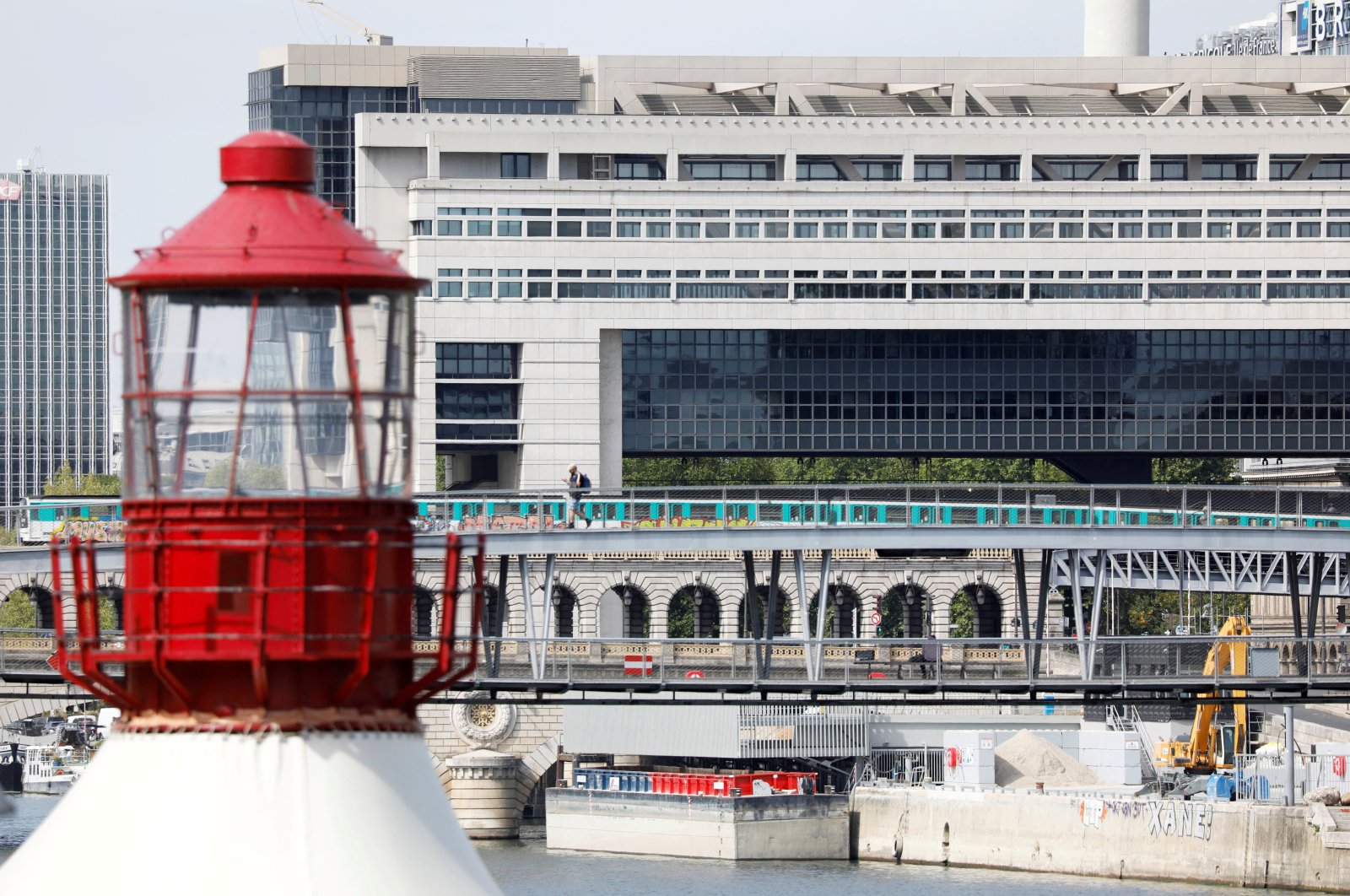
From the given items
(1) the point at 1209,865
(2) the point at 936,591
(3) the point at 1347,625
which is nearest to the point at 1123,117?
(2) the point at 936,591

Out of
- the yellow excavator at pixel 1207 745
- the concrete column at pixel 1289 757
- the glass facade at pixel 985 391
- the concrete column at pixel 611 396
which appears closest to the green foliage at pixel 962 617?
the glass facade at pixel 985 391

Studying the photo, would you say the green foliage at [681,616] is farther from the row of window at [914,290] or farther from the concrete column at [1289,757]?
the concrete column at [1289,757]

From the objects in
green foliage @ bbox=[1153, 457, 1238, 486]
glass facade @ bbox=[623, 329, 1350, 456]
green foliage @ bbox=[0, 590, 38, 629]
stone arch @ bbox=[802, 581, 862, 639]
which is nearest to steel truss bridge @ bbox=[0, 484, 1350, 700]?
stone arch @ bbox=[802, 581, 862, 639]

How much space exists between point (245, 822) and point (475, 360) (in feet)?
→ 411

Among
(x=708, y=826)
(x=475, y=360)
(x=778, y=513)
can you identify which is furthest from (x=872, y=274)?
(x=778, y=513)

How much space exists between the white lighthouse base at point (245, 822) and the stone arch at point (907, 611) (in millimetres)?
113225

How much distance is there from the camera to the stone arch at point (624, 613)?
436 feet

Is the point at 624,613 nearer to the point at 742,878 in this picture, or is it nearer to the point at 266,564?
the point at 742,878

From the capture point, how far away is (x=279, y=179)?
55.1 ft

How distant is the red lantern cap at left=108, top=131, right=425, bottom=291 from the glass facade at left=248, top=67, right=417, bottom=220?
147671 millimetres

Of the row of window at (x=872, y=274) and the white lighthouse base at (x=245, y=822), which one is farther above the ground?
the row of window at (x=872, y=274)

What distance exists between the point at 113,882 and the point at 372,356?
358 centimetres

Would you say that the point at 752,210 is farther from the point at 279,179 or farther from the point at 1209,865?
the point at 279,179

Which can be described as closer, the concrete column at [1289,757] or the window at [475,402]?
the concrete column at [1289,757]
